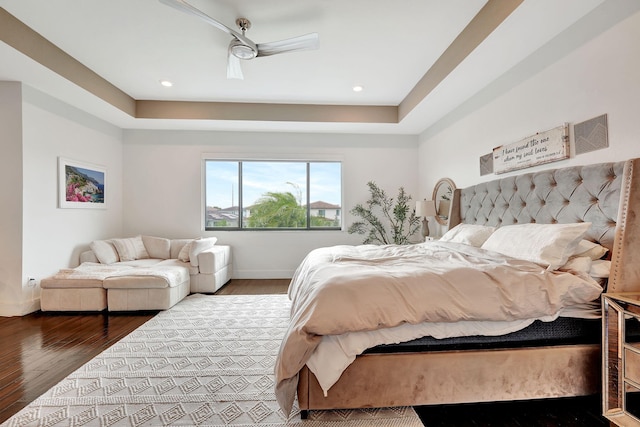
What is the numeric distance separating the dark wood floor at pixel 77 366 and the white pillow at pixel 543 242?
0.78m

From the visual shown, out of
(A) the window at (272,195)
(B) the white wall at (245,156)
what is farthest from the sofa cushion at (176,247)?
(A) the window at (272,195)

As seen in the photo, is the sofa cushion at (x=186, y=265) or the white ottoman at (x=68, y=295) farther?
the sofa cushion at (x=186, y=265)

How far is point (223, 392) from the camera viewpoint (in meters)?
1.76

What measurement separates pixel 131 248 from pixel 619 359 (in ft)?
16.5

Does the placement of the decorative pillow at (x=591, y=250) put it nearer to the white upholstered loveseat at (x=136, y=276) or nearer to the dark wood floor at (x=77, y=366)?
the dark wood floor at (x=77, y=366)

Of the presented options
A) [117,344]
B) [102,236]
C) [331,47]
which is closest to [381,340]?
[117,344]

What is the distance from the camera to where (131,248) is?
423cm

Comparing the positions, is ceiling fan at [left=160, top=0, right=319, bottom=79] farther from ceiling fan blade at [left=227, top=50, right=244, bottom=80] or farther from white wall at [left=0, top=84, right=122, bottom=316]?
white wall at [left=0, top=84, right=122, bottom=316]

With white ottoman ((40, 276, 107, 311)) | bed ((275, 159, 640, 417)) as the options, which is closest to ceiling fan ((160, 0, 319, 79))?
bed ((275, 159, 640, 417))

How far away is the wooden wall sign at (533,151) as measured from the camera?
2256 millimetres

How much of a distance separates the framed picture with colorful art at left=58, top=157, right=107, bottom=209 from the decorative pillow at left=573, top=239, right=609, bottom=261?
16.8 ft

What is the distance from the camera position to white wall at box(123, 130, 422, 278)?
478cm

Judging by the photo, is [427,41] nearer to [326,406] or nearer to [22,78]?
[326,406]

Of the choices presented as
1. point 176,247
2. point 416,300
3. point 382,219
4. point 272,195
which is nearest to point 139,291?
point 176,247
